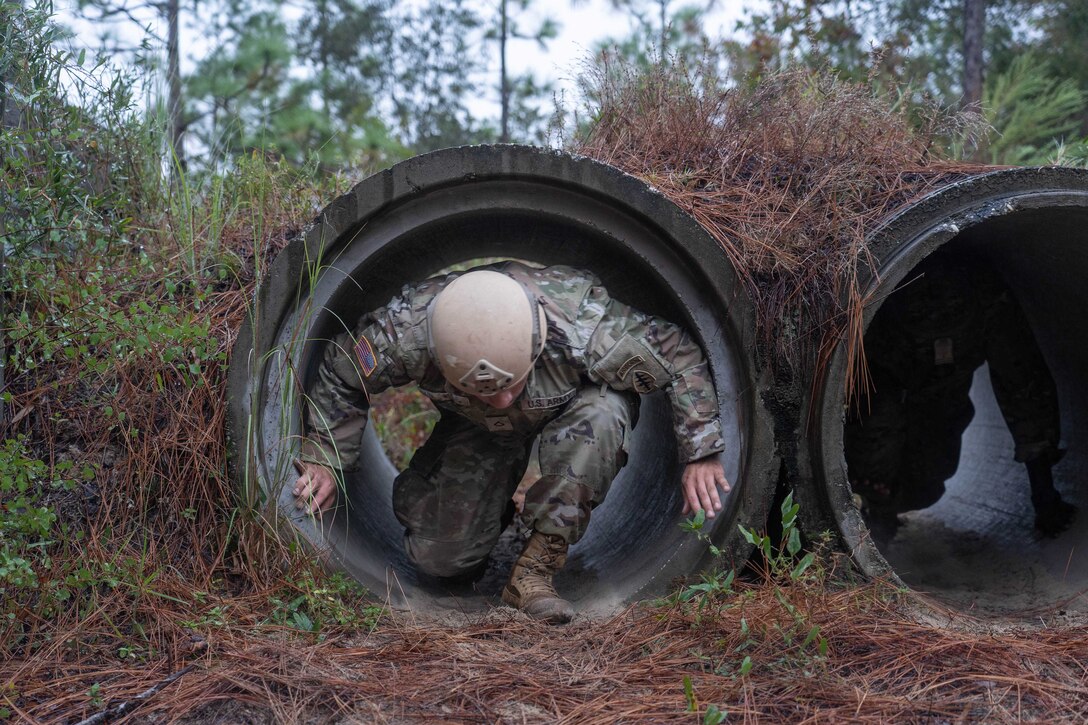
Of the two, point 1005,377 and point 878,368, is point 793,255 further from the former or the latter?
point 1005,377

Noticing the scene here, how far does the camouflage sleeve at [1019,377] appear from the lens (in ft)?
13.5

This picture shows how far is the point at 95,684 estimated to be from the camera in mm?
2393

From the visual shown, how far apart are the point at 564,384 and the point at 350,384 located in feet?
2.41

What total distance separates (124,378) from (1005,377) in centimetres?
354

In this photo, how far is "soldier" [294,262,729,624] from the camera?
3082 mm

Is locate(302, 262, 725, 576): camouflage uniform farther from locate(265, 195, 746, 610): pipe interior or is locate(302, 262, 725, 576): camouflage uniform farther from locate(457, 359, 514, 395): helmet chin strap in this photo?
locate(457, 359, 514, 395): helmet chin strap

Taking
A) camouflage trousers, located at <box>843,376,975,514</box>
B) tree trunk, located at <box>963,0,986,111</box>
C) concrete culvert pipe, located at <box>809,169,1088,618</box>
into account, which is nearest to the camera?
concrete culvert pipe, located at <box>809,169,1088,618</box>

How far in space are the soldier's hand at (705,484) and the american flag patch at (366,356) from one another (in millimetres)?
1098

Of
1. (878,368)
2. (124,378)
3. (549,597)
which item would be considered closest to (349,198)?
(124,378)

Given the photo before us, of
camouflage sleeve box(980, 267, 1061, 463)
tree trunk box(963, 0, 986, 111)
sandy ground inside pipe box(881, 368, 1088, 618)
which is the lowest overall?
sandy ground inside pipe box(881, 368, 1088, 618)

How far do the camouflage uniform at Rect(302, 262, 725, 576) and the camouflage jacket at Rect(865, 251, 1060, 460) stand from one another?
1.40 meters

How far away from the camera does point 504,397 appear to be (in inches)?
122

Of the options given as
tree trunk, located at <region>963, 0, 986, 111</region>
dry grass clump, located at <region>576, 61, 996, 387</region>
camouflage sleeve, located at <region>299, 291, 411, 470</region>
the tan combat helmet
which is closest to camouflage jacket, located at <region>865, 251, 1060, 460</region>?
dry grass clump, located at <region>576, 61, 996, 387</region>

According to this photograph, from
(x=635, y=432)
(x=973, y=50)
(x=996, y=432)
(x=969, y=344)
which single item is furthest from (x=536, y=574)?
(x=973, y=50)
